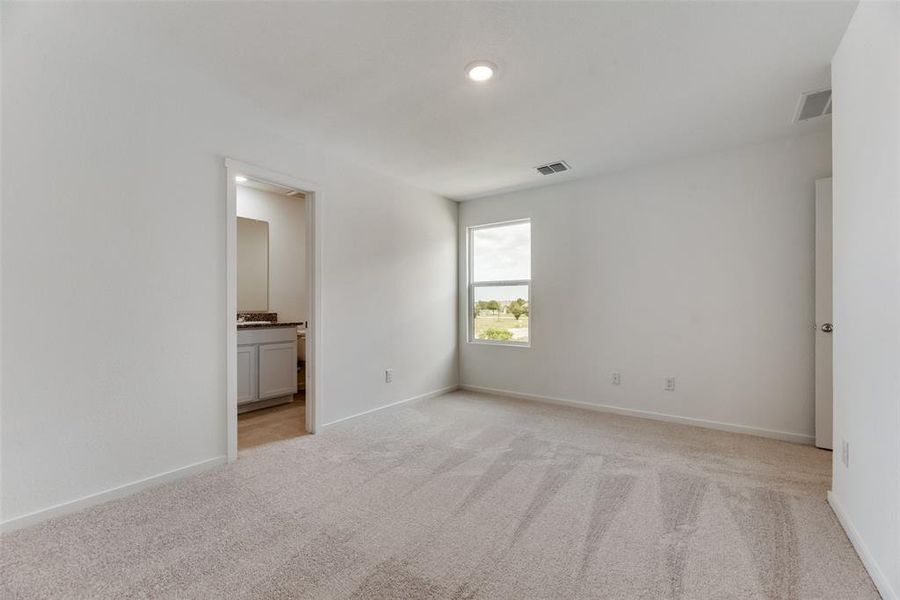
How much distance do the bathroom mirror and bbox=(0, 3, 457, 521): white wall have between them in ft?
7.01

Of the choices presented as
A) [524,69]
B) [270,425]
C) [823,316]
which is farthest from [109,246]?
[823,316]

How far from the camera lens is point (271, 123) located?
2.99 m

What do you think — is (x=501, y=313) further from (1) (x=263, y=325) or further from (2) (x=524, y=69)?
(2) (x=524, y=69)

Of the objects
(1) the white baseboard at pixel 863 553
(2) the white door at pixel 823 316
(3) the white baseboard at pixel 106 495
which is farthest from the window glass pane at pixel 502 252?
(3) the white baseboard at pixel 106 495

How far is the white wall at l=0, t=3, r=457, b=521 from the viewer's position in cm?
196

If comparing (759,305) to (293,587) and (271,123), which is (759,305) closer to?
(293,587)

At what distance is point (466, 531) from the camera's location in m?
1.94

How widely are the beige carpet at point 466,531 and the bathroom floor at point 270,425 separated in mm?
276

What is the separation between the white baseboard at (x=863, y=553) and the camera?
1462mm

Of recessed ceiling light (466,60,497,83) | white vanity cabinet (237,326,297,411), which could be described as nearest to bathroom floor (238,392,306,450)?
white vanity cabinet (237,326,297,411)

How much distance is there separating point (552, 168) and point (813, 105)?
6.20 ft

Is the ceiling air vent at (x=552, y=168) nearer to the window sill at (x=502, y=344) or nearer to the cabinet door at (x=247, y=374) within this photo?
the window sill at (x=502, y=344)

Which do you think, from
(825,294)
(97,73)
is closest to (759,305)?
(825,294)

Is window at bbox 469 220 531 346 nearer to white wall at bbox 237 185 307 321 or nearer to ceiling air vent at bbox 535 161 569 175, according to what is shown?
ceiling air vent at bbox 535 161 569 175
